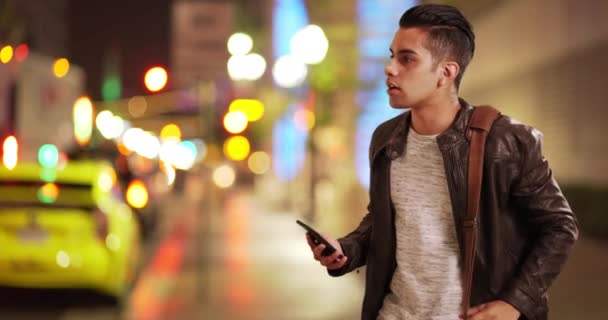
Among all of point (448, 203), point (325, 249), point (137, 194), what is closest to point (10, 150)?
point (137, 194)

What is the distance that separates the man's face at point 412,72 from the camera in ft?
10.5

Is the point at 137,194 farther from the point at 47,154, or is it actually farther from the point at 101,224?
the point at 101,224

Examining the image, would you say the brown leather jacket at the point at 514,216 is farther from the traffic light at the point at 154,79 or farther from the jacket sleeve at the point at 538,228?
the traffic light at the point at 154,79

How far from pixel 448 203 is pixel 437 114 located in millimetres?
284

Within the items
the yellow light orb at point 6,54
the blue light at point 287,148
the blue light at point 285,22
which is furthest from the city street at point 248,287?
the blue light at point 287,148

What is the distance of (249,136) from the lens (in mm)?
54750

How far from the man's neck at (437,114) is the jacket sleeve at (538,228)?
Answer: 25cm

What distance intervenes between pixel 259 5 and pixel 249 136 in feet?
23.3

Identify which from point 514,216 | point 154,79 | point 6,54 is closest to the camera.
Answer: point 514,216

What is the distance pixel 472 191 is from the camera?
10.2ft

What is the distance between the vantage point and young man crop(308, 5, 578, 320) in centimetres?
310

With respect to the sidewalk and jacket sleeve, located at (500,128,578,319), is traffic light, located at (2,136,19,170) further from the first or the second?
jacket sleeve, located at (500,128,578,319)

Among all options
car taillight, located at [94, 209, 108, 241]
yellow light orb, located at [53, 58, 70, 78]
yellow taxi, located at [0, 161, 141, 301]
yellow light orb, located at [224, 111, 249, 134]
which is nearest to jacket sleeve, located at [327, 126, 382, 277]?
yellow taxi, located at [0, 161, 141, 301]

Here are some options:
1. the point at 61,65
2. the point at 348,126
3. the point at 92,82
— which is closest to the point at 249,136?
the point at 92,82
